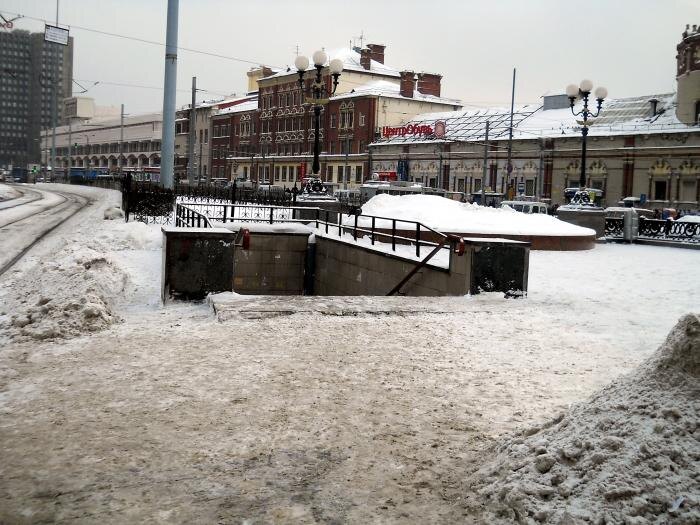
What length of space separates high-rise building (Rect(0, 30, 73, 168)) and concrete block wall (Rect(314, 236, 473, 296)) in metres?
53.5

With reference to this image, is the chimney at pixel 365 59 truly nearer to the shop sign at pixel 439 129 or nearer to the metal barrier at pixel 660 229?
the shop sign at pixel 439 129

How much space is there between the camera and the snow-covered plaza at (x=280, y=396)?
4000mm

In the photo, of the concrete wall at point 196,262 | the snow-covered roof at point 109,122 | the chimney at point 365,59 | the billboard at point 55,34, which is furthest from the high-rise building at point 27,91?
the concrete wall at point 196,262

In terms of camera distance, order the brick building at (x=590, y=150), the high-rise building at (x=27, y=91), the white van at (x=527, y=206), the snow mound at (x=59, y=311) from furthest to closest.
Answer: the high-rise building at (x=27, y=91), the brick building at (x=590, y=150), the white van at (x=527, y=206), the snow mound at (x=59, y=311)

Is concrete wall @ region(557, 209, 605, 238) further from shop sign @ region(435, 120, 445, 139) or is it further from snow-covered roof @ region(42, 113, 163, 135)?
snow-covered roof @ region(42, 113, 163, 135)

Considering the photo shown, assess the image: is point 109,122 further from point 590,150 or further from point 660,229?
point 660,229

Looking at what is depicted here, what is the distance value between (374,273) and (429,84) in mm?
Answer: 64076

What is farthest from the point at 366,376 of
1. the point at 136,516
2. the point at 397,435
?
the point at 136,516

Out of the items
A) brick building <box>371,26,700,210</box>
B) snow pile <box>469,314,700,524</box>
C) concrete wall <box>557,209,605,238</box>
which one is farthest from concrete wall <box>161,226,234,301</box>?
brick building <box>371,26,700,210</box>

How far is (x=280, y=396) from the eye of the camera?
18.9 ft

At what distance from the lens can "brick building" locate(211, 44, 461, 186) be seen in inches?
2840

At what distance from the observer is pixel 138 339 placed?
7543mm

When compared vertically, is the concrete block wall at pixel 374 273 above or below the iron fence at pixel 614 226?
below

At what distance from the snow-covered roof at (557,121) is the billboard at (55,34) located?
1130 inches
